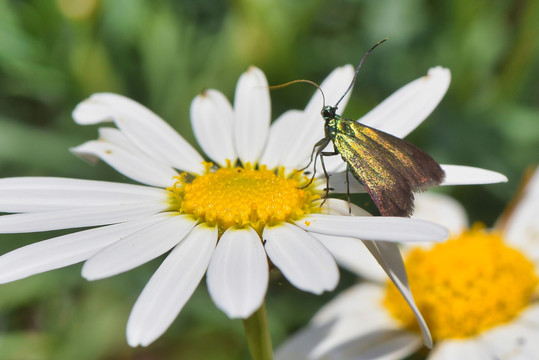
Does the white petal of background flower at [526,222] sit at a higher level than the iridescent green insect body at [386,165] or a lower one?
lower

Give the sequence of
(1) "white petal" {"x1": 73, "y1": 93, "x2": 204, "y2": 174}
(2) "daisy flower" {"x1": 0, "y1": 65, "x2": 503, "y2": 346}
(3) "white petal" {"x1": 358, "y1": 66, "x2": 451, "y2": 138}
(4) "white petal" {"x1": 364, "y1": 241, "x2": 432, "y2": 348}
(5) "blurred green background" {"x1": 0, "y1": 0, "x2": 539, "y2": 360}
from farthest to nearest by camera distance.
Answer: (5) "blurred green background" {"x1": 0, "y1": 0, "x2": 539, "y2": 360}, (1) "white petal" {"x1": 73, "y1": 93, "x2": 204, "y2": 174}, (3) "white petal" {"x1": 358, "y1": 66, "x2": 451, "y2": 138}, (4) "white petal" {"x1": 364, "y1": 241, "x2": 432, "y2": 348}, (2) "daisy flower" {"x1": 0, "y1": 65, "x2": 503, "y2": 346}

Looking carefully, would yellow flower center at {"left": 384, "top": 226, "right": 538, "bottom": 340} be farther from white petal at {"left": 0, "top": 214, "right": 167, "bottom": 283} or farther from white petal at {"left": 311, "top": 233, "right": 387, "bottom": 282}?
white petal at {"left": 0, "top": 214, "right": 167, "bottom": 283}

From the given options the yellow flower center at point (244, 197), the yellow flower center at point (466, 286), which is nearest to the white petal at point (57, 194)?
the yellow flower center at point (244, 197)

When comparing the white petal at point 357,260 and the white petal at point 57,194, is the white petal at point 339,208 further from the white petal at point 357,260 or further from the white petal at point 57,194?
the white petal at point 357,260

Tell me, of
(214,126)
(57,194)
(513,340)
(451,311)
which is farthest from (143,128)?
(513,340)

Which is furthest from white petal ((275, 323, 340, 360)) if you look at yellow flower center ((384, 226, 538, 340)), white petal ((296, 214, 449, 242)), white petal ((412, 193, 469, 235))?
white petal ((412, 193, 469, 235))

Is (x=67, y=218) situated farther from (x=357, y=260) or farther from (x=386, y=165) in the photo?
(x=357, y=260)
